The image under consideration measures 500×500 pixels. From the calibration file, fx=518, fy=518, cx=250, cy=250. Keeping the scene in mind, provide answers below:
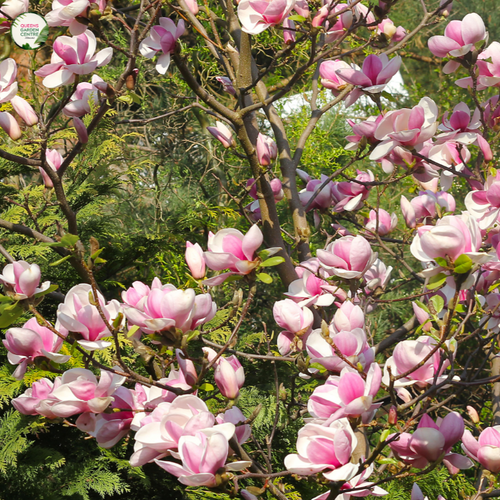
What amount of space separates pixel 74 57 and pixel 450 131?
728 mm

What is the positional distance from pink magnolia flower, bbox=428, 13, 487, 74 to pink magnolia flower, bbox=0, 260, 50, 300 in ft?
2.78

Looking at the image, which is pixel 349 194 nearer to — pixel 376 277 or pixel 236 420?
pixel 376 277

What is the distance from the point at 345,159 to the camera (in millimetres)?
3402

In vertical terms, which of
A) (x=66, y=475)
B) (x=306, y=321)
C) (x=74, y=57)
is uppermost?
(x=74, y=57)

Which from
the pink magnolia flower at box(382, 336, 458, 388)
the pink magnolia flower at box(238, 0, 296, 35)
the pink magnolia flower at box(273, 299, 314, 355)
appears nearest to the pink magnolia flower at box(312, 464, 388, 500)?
the pink magnolia flower at box(382, 336, 458, 388)

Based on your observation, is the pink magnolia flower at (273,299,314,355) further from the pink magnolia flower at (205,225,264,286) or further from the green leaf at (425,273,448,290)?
the green leaf at (425,273,448,290)

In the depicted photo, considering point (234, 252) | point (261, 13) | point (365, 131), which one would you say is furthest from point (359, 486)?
point (261, 13)

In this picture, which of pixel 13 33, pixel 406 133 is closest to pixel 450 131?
pixel 406 133

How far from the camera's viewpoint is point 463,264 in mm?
618

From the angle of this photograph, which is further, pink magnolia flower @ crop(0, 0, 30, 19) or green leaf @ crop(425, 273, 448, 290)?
pink magnolia flower @ crop(0, 0, 30, 19)

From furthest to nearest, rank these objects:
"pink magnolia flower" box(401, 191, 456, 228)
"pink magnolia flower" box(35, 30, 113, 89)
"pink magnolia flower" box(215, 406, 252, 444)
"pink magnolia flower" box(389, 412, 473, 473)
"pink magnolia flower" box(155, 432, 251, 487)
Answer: "pink magnolia flower" box(401, 191, 456, 228)
"pink magnolia flower" box(35, 30, 113, 89)
"pink magnolia flower" box(215, 406, 252, 444)
"pink magnolia flower" box(389, 412, 473, 473)
"pink magnolia flower" box(155, 432, 251, 487)

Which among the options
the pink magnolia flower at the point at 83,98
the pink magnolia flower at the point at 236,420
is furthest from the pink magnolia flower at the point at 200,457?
the pink magnolia flower at the point at 83,98

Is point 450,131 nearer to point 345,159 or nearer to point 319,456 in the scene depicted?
point 319,456

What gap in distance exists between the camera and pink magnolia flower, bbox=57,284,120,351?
2.24 ft
